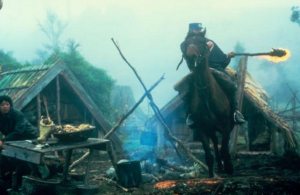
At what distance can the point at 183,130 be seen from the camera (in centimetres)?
1517

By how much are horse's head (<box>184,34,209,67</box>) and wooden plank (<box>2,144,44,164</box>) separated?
3651 millimetres

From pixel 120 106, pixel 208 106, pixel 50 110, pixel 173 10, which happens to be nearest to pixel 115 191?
pixel 208 106

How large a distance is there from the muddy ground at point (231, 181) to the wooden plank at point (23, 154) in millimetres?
1613

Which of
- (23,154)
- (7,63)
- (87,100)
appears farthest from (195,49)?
(7,63)

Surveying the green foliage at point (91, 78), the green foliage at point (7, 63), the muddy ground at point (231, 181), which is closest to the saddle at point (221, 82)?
the muddy ground at point (231, 181)

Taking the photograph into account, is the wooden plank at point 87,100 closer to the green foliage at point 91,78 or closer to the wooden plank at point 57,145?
the green foliage at point 91,78

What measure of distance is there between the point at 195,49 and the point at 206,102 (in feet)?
4.75

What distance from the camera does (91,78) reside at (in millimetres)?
17328

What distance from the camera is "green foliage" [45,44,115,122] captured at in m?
17.2

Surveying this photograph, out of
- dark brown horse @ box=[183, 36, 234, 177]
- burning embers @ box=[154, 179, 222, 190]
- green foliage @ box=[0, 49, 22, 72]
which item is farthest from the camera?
green foliage @ box=[0, 49, 22, 72]

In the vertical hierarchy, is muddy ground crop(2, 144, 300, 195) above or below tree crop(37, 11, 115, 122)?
below

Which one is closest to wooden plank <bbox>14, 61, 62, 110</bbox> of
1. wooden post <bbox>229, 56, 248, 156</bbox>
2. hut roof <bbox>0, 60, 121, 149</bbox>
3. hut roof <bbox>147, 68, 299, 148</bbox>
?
hut roof <bbox>0, 60, 121, 149</bbox>

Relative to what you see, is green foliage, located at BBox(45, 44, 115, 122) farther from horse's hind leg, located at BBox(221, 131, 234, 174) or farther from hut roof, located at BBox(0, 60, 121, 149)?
horse's hind leg, located at BBox(221, 131, 234, 174)

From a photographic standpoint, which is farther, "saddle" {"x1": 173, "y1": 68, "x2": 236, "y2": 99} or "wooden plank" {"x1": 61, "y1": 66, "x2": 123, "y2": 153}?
"wooden plank" {"x1": 61, "y1": 66, "x2": 123, "y2": 153}
